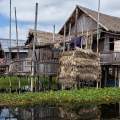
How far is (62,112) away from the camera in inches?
811

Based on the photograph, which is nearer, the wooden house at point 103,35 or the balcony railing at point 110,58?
the balcony railing at point 110,58

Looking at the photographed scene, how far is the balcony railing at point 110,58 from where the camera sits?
3108 cm

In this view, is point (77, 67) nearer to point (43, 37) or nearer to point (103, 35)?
point (103, 35)

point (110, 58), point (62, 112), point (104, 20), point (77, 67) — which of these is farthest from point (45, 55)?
point (62, 112)

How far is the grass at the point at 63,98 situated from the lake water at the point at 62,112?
128 centimetres

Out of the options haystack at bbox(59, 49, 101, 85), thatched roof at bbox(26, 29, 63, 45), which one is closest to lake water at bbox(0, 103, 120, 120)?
haystack at bbox(59, 49, 101, 85)

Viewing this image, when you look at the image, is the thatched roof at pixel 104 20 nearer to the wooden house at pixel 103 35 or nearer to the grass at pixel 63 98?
the wooden house at pixel 103 35

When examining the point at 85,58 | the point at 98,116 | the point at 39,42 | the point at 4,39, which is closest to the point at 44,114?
the point at 98,116

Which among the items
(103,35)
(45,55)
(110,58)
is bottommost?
(110,58)

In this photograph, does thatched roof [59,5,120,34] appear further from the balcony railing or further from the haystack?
the haystack

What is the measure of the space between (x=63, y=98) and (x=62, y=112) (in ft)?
14.3

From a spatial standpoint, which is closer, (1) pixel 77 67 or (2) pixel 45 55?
(1) pixel 77 67

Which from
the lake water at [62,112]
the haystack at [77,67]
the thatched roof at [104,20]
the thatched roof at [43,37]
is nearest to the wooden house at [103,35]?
the thatched roof at [104,20]

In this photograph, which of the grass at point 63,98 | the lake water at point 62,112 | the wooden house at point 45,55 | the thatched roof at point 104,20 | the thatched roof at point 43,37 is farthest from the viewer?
the thatched roof at point 43,37
